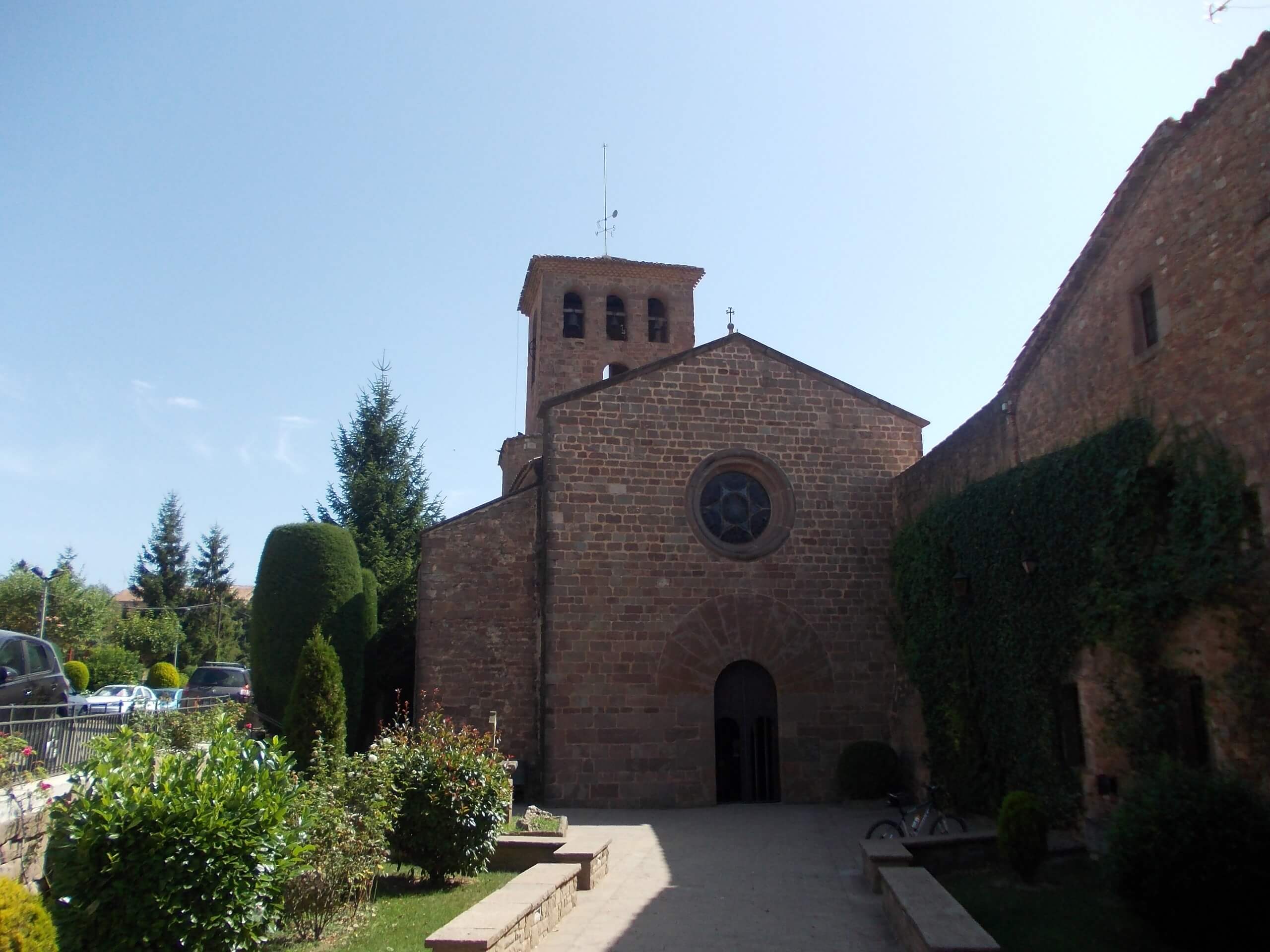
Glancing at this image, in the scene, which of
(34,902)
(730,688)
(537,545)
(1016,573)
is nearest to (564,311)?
(537,545)

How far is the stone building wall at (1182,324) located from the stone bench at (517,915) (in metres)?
6.20

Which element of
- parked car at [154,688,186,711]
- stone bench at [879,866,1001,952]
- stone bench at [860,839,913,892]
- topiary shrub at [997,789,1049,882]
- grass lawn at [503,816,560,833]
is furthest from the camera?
parked car at [154,688,186,711]

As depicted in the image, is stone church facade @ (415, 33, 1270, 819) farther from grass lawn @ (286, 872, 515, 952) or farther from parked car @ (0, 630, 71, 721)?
grass lawn @ (286, 872, 515, 952)

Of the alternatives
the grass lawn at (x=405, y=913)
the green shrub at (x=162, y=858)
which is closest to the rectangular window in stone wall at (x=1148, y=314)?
the grass lawn at (x=405, y=913)

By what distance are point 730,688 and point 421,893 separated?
855 centimetres

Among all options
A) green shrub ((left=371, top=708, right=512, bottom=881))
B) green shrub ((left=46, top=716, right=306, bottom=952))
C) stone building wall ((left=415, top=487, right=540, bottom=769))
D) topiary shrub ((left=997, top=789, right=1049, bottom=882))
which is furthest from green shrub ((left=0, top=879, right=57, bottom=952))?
stone building wall ((left=415, top=487, right=540, bottom=769))

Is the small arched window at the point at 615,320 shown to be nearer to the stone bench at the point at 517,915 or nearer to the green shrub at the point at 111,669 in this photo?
the stone bench at the point at 517,915

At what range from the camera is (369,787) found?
9.25m

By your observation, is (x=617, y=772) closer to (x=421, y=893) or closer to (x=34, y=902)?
(x=421, y=893)

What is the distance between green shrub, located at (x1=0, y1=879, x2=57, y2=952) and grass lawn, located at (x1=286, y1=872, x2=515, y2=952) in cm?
268

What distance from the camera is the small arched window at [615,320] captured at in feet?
90.2

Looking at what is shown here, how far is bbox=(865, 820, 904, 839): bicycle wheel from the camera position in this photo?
1240 cm

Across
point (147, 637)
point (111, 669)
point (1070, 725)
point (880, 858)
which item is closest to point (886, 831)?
point (1070, 725)

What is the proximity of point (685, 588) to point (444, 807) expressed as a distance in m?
8.17
